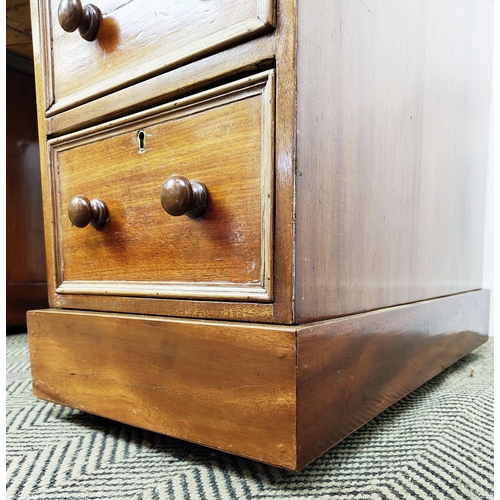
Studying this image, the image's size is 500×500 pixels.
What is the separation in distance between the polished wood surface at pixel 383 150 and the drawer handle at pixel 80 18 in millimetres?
288

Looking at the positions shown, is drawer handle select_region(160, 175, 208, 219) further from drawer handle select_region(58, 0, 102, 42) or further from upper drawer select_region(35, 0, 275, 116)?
drawer handle select_region(58, 0, 102, 42)

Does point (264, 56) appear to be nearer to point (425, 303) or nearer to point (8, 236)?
point (425, 303)

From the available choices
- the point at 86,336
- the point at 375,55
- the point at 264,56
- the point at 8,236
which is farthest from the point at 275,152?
the point at 8,236

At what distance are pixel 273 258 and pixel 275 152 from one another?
3.9 inches

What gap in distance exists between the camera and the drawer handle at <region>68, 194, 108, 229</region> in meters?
0.54

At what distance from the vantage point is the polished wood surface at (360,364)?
40cm

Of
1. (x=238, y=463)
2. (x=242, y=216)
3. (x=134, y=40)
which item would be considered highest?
(x=134, y=40)

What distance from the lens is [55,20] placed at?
2.01 ft

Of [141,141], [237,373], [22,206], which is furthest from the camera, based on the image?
[22,206]

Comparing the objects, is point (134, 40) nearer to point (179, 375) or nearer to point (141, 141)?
point (141, 141)

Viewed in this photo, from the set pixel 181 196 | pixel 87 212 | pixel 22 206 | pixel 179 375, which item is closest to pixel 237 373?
pixel 179 375

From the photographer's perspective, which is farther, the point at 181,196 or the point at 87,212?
the point at 87,212

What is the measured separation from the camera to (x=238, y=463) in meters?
0.47

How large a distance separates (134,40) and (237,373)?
15.9 inches
